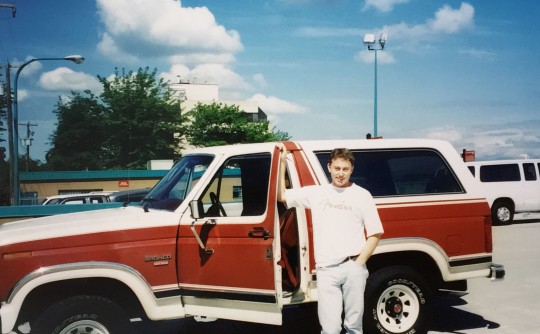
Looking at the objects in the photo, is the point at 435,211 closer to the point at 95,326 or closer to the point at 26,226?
the point at 95,326

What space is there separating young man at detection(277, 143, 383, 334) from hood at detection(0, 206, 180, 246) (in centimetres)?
141

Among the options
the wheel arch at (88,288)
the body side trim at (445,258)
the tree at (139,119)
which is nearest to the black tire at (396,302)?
the body side trim at (445,258)

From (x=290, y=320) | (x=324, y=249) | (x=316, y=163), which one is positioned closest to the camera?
(x=324, y=249)

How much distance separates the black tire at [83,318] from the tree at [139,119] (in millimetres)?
46724

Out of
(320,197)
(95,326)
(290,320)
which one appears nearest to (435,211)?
(320,197)

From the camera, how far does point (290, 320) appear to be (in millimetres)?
6168

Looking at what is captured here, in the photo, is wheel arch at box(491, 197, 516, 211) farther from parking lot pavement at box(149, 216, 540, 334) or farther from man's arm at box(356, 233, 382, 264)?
man's arm at box(356, 233, 382, 264)

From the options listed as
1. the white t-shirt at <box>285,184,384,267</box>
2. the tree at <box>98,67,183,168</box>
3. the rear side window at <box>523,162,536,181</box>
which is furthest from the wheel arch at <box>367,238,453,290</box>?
the tree at <box>98,67,183,168</box>

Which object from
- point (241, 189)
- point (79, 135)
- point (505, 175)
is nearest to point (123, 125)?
point (79, 135)

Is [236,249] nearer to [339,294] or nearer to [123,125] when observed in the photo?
[339,294]

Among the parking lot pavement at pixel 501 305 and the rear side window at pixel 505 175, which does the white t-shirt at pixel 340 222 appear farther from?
the rear side window at pixel 505 175

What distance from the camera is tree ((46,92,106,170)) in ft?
169

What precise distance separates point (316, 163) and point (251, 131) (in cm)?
4911

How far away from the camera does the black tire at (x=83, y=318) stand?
394cm
